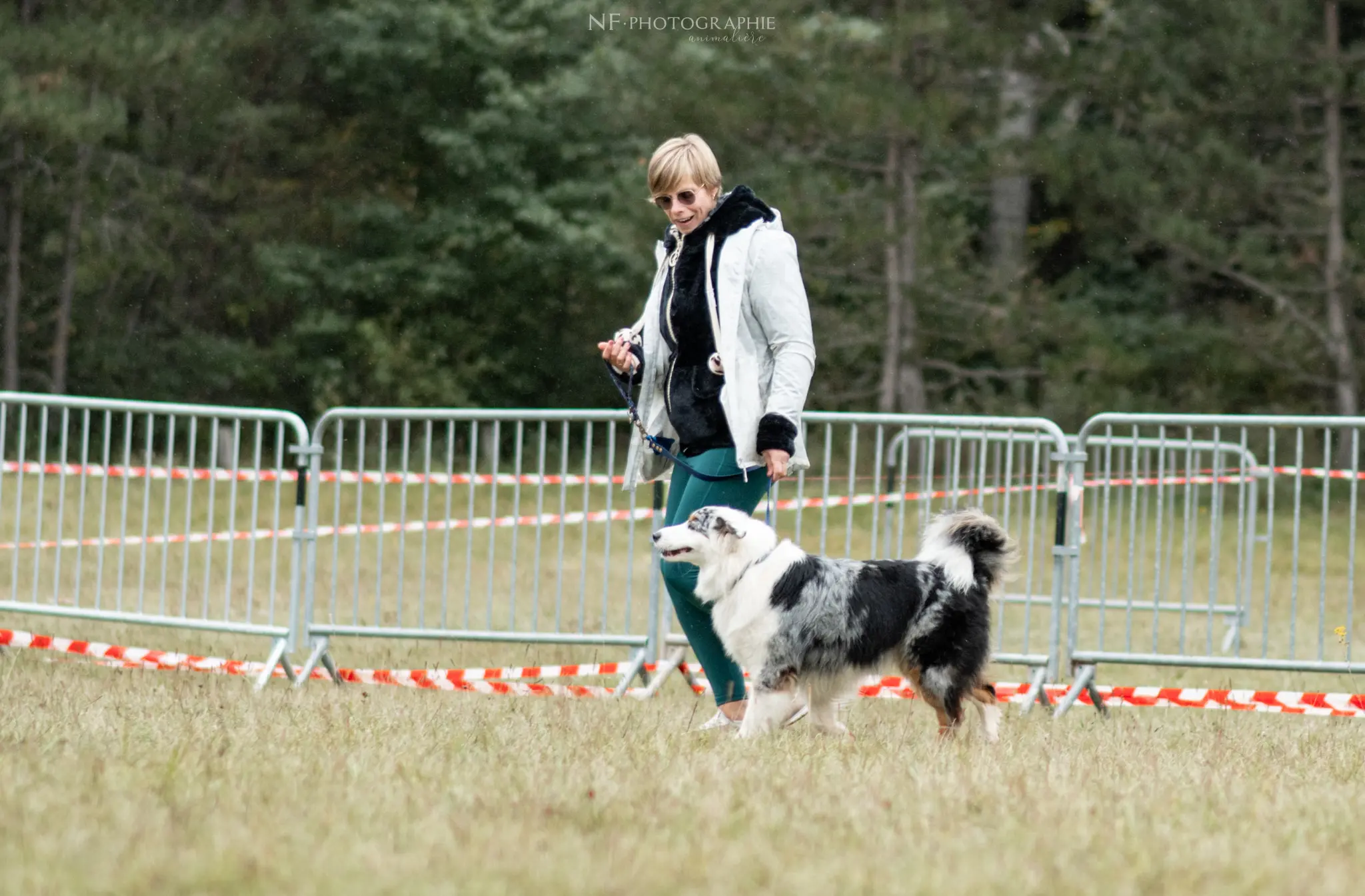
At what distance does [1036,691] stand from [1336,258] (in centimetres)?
1604

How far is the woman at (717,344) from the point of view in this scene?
584 centimetres

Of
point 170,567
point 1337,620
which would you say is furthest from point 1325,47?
point 170,567

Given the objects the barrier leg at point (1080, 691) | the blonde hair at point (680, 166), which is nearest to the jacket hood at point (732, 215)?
the blonde hair at point (680, 166)

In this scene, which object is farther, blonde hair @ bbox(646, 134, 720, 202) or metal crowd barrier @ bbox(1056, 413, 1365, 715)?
metal crowd barrier @ bbox(1056, 413, 1365, 715)

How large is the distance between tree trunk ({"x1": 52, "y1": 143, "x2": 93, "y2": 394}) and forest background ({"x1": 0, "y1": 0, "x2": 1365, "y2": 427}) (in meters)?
0.06

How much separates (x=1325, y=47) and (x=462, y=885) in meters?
20.5

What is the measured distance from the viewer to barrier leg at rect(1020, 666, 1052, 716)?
7746mm

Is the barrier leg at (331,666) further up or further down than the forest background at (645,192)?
further down

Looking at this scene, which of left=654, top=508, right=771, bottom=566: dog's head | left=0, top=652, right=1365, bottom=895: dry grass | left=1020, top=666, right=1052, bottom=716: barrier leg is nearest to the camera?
left=0, top=652, right=1365, bottom=895: dry grass

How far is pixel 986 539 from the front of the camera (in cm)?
625

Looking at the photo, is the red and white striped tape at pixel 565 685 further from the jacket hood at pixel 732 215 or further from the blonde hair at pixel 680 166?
the blonde hair at pixel 680 166

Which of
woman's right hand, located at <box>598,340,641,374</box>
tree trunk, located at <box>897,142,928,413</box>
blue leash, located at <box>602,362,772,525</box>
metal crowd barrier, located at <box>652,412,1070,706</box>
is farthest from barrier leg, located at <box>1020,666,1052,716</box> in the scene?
tree trunk, located at <box>897,142,928,413</box>

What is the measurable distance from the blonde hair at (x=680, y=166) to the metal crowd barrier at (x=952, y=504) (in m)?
1.93

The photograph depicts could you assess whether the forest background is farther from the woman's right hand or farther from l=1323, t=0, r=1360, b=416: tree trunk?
the woman's right hand
